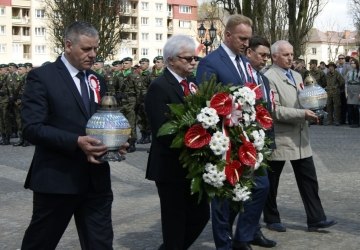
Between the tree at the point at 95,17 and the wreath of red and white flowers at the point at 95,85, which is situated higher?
the tree at the point at 95,17

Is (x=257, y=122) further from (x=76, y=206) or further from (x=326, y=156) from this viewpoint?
(x=326, y=156)

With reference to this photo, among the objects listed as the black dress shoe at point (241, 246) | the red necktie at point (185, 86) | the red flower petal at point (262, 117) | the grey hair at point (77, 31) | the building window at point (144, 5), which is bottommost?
the black dress shoe at point (241, 246)

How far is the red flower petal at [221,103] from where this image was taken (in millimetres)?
5164

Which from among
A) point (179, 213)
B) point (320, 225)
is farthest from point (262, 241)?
point (179, 213)

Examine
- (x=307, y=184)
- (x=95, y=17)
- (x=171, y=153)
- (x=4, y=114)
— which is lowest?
(x=4, y=114)

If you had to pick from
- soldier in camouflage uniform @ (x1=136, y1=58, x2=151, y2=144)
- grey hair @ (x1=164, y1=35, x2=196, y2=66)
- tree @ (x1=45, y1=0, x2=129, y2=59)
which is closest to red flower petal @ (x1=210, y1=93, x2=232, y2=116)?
grey hair @ (x1=164, y1=35, x2=196, y2=66)

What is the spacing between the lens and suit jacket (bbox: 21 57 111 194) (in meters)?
4.82

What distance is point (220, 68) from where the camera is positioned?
6223 mm

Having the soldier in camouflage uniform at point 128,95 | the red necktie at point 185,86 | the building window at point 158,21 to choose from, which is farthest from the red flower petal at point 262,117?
the building window at point 158,21

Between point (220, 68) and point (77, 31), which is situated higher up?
point (77, 31)

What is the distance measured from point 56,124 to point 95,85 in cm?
44

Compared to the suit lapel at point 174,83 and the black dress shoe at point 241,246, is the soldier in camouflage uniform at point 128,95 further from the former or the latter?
the suit lapel at point 174,83

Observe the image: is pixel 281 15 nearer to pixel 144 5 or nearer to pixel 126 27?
pixel 126 27

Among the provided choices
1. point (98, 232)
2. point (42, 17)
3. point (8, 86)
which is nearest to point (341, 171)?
point (98, 232)
